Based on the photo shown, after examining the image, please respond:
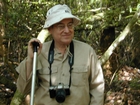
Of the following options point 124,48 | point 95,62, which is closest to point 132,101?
point 124,48

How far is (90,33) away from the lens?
23.4 feet

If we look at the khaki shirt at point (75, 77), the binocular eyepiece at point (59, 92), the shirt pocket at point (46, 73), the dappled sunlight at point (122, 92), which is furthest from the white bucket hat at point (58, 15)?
the dappled sunlight at point (122, 92)

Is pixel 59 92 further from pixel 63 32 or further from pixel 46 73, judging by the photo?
pixel 63 32

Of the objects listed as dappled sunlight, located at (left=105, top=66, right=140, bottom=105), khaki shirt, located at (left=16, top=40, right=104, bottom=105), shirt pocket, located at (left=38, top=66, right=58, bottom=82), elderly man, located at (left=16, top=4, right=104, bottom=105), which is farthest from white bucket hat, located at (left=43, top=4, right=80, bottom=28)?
dappled sunlight, located at (left=105, top=66, right=140, bottom=105)

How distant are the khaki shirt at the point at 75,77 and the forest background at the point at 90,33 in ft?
5.18

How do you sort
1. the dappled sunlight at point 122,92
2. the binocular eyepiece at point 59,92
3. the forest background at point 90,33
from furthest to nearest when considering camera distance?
1. the dappled sunlight at point 122,92
2. the forest background at point 90,33
3. the binocular eyepiece at point 59,92

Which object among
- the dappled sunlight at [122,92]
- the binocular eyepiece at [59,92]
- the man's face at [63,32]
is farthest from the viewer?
the dappled sunlight at [122,92]

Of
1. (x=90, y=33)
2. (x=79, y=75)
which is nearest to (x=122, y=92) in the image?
(x=90, y=33)

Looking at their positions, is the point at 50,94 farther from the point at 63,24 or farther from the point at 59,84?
the point at 63,24

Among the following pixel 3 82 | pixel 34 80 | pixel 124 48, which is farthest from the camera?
pixel 124 48

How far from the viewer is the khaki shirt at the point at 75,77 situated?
2.28 metres

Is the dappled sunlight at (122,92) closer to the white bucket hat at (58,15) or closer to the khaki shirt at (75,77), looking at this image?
the khaki shirt at (75,77)

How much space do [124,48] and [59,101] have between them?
17.7 feet

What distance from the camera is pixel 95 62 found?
93.7 inches
